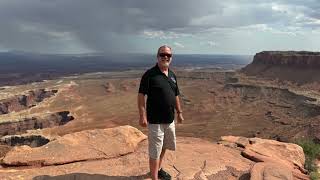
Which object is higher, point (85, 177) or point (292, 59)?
point (85, 177)

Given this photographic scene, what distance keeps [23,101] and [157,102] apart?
91.5 m

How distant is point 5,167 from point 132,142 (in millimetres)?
2827

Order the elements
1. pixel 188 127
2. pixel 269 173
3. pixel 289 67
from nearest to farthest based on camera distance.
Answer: pixel 269 173 < pixel 188 127 < pixel 289 67

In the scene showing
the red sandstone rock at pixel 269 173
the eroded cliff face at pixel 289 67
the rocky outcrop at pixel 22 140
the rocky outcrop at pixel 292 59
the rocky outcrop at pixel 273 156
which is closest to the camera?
the red sandstone rock at pixel 269 173

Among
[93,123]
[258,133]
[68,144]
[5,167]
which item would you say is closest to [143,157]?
[68,144]

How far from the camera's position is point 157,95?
676 cm

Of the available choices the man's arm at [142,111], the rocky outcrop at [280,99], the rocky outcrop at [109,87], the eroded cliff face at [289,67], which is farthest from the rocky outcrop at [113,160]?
the rocky outcrop at [109,87]

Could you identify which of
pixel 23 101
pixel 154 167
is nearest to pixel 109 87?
pixel 23 101

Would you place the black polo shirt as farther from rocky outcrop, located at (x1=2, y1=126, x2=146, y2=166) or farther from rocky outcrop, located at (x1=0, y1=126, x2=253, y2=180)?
rocky outcrop, located at (x1=2, y1=126, x2=146, y2=166)

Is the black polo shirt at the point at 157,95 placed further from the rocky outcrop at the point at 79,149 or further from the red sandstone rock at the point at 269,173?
the rocky outcrop at the point at 79,149

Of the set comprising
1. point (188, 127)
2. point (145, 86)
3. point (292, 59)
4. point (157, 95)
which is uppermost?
point (145, 86)

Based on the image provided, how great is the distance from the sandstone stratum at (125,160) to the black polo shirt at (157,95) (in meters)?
1.32

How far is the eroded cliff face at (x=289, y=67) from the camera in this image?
285 ft

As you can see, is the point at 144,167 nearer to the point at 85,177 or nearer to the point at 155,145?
the point at 85,177
